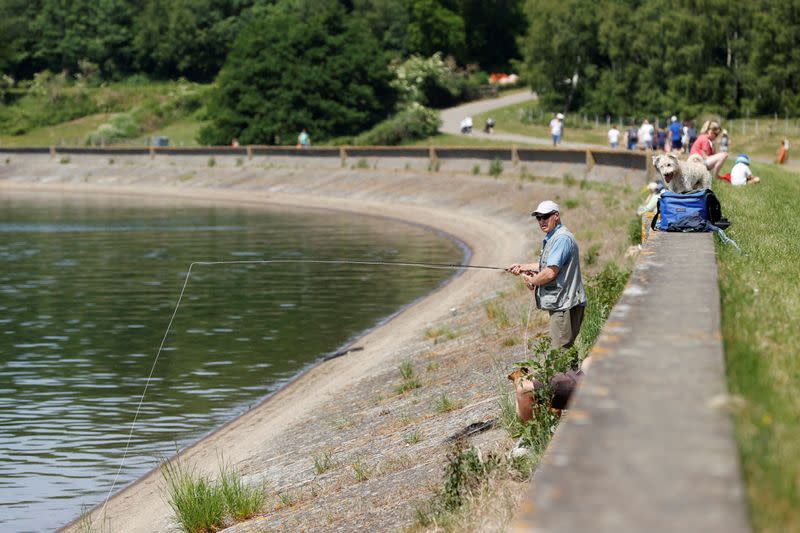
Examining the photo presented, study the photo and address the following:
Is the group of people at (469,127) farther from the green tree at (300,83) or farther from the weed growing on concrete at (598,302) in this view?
the weed growing on concrete at (598,302)

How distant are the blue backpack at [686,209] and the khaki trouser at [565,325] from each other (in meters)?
3.12

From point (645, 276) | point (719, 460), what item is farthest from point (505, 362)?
point (719, 460)

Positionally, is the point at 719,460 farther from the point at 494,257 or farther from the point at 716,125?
the point at 494,257

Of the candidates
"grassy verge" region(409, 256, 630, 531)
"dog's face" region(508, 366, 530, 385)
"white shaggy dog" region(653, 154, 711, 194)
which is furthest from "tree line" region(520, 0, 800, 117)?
"grassy verge" region(409, 256, 630, 531)

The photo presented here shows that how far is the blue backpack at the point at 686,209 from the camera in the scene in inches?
594

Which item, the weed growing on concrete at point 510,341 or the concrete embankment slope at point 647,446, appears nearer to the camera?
the concrete embankment slope at point 647,446

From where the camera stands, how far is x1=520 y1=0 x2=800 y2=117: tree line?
8031 cm

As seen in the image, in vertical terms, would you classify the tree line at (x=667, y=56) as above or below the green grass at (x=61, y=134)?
above

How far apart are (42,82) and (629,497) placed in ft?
434

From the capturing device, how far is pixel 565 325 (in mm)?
12391

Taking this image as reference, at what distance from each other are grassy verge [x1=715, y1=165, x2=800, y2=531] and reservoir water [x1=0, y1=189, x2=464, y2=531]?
300 inches

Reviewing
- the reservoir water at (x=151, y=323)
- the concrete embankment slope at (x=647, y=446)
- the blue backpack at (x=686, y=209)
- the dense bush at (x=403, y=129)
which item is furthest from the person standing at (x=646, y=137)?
the concrete embankment slope at (x=647, y=446)

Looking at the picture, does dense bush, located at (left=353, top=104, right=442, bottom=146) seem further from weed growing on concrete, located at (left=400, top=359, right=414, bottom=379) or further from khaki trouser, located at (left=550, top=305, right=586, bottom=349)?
khaki trouser, located at (left=550, top=305, right=586, bottom=349)

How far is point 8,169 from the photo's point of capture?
276 feet
